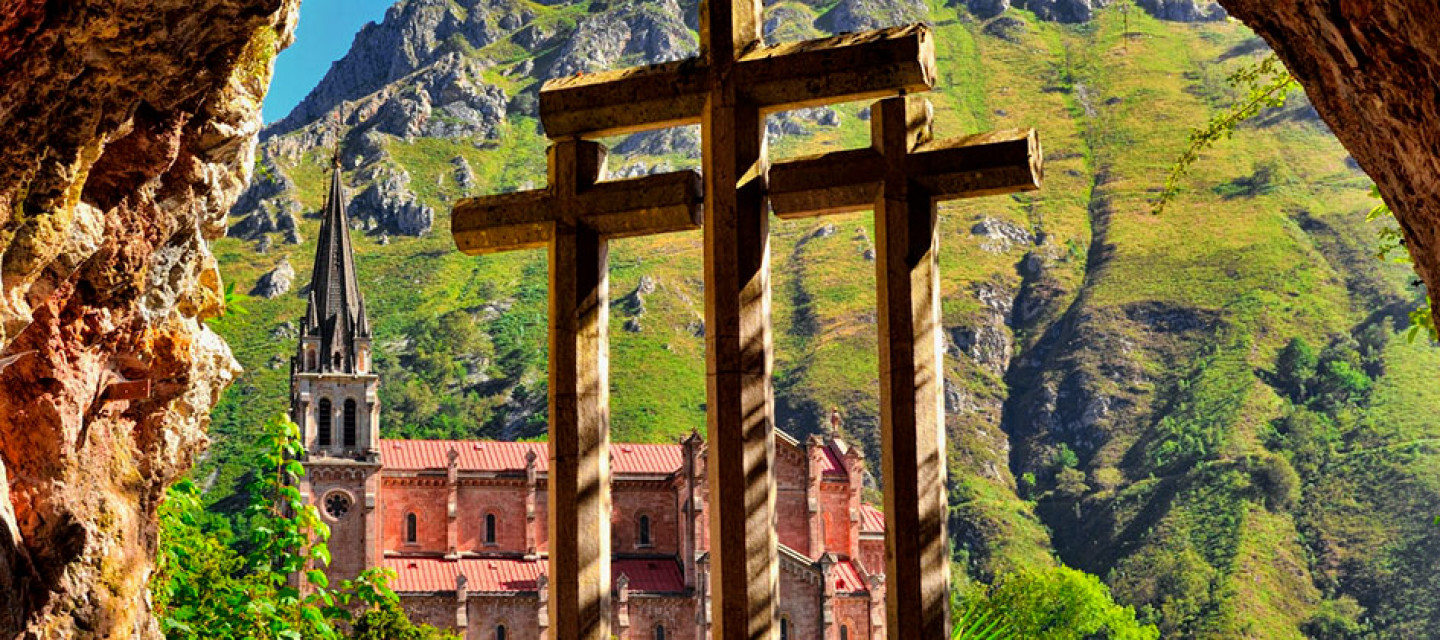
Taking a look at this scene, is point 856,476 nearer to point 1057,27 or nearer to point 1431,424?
point 1431,424

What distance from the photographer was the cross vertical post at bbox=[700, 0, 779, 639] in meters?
6.50

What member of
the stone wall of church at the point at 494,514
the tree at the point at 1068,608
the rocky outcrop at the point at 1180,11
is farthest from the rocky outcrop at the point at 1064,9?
the stone wall of church at the point at 494,514

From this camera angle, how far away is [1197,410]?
10219 centimetres

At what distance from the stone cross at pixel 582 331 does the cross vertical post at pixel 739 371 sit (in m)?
0.21

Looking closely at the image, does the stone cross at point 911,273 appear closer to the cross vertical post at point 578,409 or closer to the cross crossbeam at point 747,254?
the cross crossbeam at point 747,254

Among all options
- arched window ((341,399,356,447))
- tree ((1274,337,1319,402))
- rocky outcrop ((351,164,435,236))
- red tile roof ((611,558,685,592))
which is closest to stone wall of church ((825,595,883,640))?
red tile roof ((611,558,685,592))

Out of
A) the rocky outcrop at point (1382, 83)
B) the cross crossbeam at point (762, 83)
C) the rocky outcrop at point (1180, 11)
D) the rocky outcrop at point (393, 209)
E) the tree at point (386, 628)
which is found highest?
the rocky outcrop at point (1180, 11)

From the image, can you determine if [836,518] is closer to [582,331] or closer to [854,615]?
[854,615]

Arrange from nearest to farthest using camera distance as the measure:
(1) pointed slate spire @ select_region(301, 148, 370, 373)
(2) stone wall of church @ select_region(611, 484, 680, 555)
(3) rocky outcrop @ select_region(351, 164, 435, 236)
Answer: (2) stone wall of church @ select_region(611, 484, 680, 555) → (1) pointed slate spire @ select_region(301, 148, 370, 373) → (3) rocky outcrop @ select_region(351, 164, 435, 236)

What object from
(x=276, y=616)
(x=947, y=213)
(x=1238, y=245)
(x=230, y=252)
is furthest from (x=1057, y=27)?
(x=276, y=616)

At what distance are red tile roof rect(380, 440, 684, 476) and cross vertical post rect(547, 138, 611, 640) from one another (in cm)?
5784

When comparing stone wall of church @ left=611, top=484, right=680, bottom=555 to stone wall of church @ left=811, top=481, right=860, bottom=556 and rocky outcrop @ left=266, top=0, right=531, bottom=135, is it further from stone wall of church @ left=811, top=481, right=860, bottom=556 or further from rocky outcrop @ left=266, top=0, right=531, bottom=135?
rocky outcrop @ left=266, top=0, right=531, bottom=135

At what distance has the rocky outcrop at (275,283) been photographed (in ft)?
383

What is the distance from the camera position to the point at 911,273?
6.48 metres
